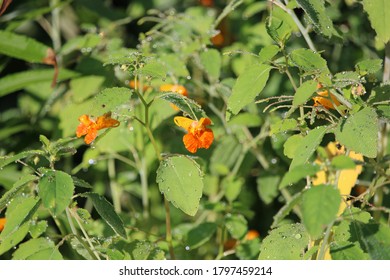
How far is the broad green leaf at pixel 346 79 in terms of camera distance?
143cm

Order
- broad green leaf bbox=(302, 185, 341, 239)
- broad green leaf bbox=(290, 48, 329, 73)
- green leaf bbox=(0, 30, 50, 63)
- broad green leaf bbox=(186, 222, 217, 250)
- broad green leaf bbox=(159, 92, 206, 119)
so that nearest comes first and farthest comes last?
broad green leaf bbox=(302, 185, 341, 239) < broad green leaf bbox=(290, 48, 329, 73) < broad green leaf bbox=(159, 92, 206, 119) < broad green leaf bbox=(186, 222, 217, 250) < green leaf bbox=(0, 30, 50, 63)

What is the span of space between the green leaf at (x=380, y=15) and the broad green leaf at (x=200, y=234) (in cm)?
70

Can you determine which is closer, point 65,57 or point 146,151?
point 146,151

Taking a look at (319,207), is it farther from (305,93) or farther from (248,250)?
(248,250)

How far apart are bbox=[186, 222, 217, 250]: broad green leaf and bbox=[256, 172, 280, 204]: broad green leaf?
0.29 m

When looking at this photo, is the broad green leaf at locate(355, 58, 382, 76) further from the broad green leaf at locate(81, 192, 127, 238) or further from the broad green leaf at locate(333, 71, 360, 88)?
the broad green leaf at locate(81, 192, 127, 238)

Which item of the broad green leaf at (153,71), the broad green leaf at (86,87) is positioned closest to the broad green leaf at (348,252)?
the broad green leaf at (153,71)

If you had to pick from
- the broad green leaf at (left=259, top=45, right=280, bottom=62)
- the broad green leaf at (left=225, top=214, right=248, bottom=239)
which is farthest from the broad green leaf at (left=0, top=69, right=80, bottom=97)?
the broad green leaf at (left=259, top=45, right=280, bottom=62)

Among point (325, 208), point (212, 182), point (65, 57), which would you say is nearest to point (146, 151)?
point (212, 182)

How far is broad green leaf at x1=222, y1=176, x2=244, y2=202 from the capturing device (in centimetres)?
204

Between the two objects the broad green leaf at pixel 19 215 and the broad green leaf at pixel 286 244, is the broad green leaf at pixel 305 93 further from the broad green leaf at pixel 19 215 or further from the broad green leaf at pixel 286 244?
the broad green leaf at pixel 19 215

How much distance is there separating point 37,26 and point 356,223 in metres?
2.19
